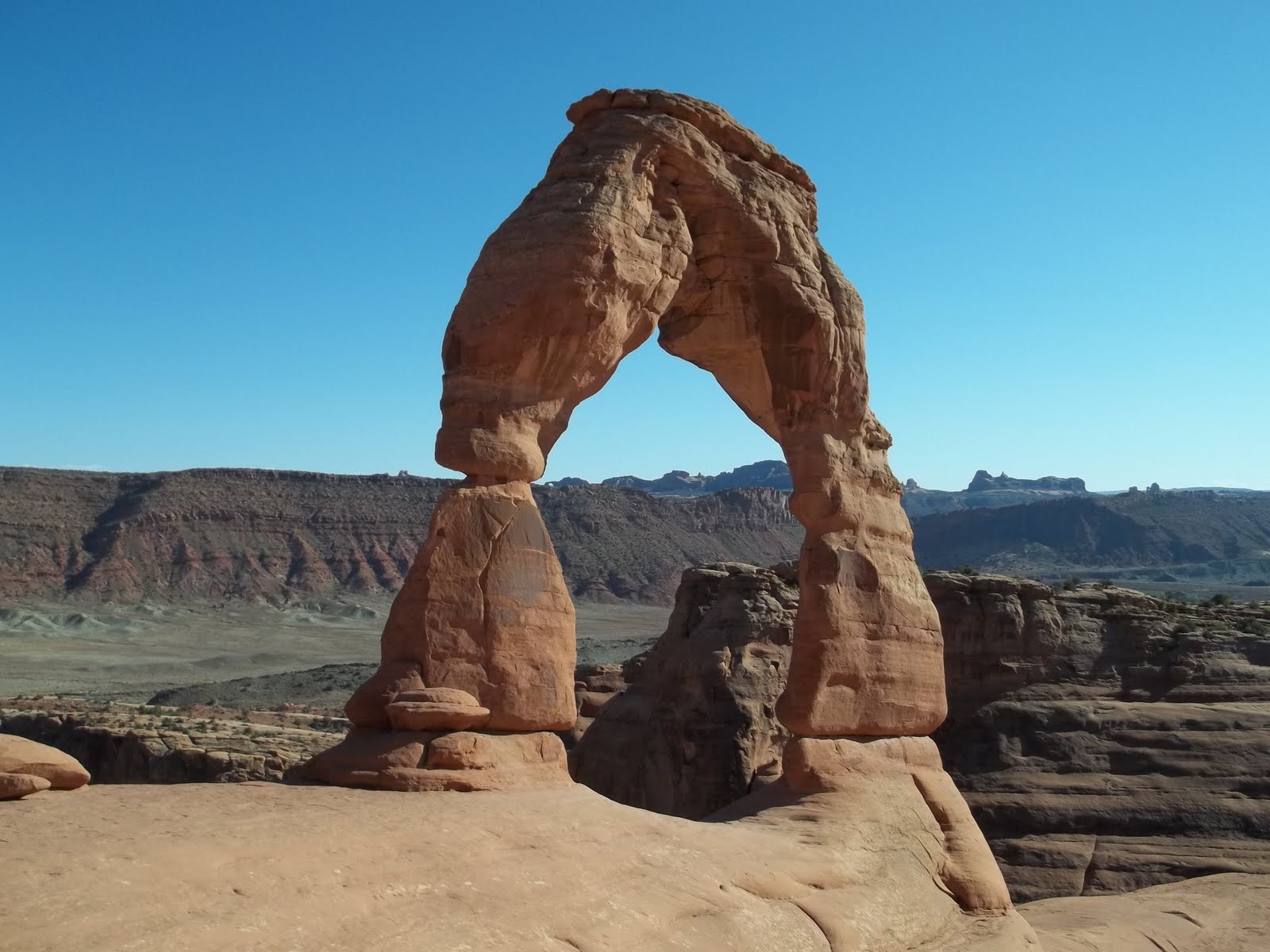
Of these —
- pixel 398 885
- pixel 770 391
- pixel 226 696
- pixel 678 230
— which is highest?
pixel 678 230

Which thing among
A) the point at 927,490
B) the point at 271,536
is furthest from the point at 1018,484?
the point at 271,536

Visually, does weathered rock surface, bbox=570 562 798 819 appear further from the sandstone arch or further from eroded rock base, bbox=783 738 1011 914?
eroded rock base, bbox=783 738 1011 914

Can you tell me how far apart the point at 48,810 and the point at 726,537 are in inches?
3382

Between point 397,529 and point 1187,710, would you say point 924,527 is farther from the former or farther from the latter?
point 1187,710

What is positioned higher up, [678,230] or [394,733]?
[678,230]

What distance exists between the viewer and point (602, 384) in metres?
9.84

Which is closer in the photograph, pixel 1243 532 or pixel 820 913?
pixel 820 913

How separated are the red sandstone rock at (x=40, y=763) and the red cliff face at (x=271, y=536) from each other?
6994 centimetres

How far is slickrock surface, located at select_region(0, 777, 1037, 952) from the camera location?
5266mm

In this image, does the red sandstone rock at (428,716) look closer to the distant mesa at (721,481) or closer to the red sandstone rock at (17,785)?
the red sandstone rock at (17,785)

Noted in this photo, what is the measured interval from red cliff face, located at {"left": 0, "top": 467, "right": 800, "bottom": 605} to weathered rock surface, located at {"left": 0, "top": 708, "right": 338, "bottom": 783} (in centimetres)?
5370

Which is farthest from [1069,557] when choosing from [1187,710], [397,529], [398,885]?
[398,885]

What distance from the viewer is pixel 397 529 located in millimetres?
83312

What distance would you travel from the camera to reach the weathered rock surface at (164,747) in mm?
17812
